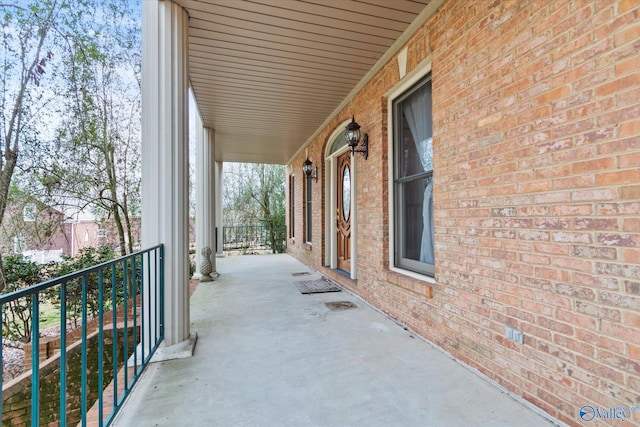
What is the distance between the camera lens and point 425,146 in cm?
298

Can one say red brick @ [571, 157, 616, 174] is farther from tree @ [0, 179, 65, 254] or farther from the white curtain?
tree @ [0, 179, 65, 254]

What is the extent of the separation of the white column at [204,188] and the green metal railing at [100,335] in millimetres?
1768

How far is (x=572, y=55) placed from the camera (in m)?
1.60

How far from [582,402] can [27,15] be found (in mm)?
5119

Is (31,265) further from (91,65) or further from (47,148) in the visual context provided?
(91,65)

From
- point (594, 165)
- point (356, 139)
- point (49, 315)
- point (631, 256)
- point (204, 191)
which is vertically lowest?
point (49, 315)

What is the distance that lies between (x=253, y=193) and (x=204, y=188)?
5.23 meters

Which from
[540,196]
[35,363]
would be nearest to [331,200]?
[540,196]

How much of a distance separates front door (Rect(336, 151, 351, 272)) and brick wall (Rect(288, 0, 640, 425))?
2.32m

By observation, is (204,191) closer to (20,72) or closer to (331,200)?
(331,200)

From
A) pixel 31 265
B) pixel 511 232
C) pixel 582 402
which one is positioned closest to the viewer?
pixel 582 402

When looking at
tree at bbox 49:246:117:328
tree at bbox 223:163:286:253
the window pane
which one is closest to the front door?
the window pane

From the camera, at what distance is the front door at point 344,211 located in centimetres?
495

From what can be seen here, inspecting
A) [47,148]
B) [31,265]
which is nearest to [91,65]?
[47,148]
